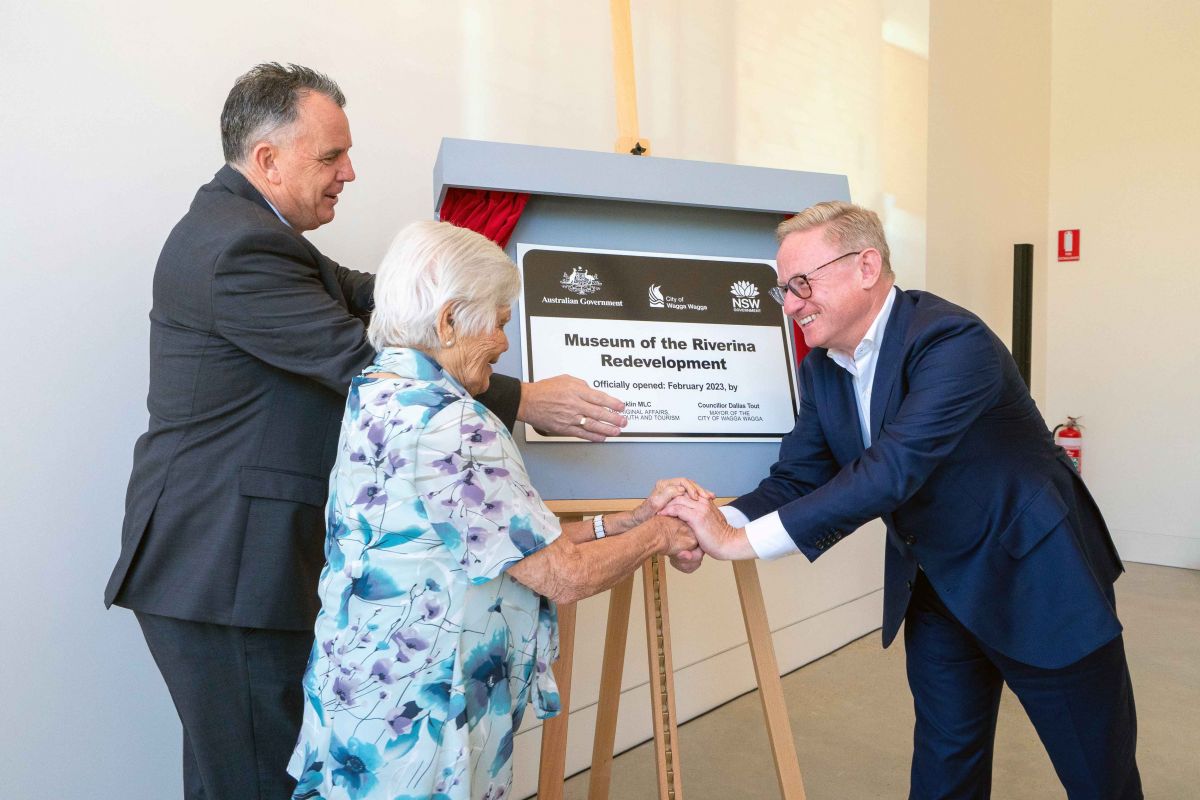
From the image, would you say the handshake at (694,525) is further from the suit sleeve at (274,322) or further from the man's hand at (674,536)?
the suit sleeve at (274,322)

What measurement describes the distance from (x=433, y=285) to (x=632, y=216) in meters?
0.90

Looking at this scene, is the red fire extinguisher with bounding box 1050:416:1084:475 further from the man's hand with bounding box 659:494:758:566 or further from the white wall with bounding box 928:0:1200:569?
the man's hand with bounding box 659:494:758:566

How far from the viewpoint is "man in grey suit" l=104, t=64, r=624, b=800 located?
5.16 ft

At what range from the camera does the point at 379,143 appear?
8.25ft

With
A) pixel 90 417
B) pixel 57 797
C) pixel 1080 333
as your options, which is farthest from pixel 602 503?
pixel 1080 333

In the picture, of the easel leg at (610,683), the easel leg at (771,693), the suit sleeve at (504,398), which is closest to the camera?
the suit sleeve at (504,398)

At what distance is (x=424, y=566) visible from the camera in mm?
1335

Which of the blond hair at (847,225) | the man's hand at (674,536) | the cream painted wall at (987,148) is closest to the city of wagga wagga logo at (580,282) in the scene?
the blond hair at (847,225)

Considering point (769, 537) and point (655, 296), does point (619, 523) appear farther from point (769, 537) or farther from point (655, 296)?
point (655, 296)

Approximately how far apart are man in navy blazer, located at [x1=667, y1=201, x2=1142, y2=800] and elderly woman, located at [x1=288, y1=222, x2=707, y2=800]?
629 millimetres

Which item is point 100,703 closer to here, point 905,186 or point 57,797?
point 57,797

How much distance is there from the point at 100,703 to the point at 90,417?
0.62 meters

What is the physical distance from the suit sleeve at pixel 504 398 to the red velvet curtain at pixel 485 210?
1.13 feet

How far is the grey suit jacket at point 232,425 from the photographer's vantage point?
1.57 meters
